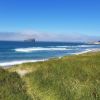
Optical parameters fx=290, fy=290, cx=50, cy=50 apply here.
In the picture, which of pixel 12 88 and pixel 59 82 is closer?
pixel 12 88

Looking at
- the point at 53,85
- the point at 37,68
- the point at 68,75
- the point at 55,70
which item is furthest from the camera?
the point at 37,68

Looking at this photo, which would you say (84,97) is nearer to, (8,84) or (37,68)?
(8,84)

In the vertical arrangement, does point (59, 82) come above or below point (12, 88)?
above

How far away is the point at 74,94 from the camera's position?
1364 cm

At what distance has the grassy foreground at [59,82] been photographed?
1381 cm

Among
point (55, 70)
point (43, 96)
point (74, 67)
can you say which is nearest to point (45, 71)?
point (55, 70)

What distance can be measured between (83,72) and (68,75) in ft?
4.47

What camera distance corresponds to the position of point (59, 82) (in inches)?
617

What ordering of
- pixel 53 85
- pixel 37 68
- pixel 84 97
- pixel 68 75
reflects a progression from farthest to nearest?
pixel 37 68 → pixel 68 75 → pixel 53 85 → pixel 84 97

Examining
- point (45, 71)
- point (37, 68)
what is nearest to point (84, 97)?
point (45, 71)

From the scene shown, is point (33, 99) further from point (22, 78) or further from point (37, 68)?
point (37, 68)

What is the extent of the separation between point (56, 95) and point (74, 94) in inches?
33.9

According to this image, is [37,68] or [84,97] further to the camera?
[37,68]

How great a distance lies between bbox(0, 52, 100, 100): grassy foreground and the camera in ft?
45.3
